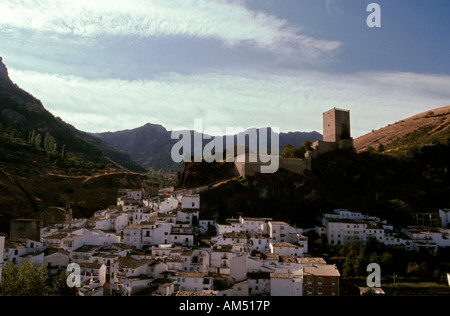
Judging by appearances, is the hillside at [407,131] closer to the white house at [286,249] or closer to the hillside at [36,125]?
the white house at [286,249]

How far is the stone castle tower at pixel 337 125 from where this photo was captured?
43125 millimetres

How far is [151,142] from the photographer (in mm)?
162375

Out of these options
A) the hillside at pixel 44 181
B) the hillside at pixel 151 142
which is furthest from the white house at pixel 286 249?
the hillside at pixel 151 142

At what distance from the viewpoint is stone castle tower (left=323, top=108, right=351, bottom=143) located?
43.1m

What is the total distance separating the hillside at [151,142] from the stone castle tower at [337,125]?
80865 millimetres

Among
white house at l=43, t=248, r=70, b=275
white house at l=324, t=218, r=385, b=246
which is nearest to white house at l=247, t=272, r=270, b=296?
white house at l=324, t=218, r=385, b=246

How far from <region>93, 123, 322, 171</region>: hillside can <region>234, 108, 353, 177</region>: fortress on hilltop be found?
8125 centimetres

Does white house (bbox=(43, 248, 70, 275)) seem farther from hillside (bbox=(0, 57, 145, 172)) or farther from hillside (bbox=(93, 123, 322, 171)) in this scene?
hillside (bbox=(93, 123, 322, 171))

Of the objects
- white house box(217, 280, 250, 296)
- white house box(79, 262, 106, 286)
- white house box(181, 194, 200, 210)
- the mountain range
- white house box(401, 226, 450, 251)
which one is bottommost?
white house box(217, 280, 250, 296)

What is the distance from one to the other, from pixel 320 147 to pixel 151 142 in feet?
425

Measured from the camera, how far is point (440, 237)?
1164 inches

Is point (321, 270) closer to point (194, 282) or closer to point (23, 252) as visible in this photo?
point (194, 282)

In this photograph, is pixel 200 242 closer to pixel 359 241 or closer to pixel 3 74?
pixel 359 241

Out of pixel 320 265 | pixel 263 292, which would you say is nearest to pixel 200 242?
pixel 263 292
